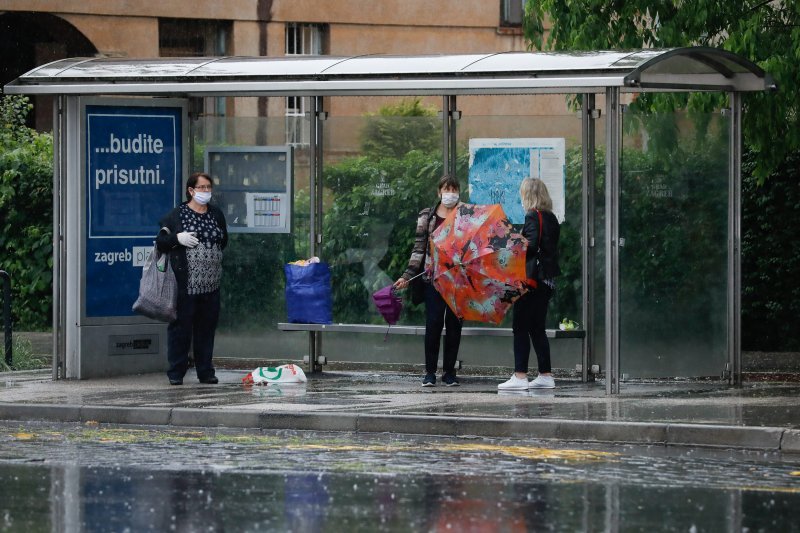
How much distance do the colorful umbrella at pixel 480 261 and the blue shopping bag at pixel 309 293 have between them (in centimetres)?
164

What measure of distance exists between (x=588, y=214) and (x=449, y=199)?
1251 millimetres

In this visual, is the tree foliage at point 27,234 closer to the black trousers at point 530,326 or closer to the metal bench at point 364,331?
the metal bench at point 364,331

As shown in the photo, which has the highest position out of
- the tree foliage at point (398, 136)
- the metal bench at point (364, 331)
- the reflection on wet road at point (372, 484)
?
the tree foliage at point (398, 136)

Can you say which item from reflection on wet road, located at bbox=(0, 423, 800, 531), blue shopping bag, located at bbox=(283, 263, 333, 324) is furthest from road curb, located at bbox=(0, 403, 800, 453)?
blue shopping bag, located at bbox=(283, 263, 333, 324)

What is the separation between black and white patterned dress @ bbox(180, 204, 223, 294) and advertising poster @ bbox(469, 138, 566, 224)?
2258 millimetres

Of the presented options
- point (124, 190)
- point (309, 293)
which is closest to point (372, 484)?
point (309, 293)

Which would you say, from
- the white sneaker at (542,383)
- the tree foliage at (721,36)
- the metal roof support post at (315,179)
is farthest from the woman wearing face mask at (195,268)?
the tree foliage at (721,36)

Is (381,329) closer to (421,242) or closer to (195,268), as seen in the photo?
(421,242)

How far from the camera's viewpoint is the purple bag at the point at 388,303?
15.6 m

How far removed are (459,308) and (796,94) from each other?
4.03 m

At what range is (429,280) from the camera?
48.6 feet

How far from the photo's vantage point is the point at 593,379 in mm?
15406

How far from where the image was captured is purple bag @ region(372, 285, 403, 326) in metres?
15.6

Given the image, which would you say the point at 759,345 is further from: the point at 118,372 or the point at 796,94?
the point at 118,372
